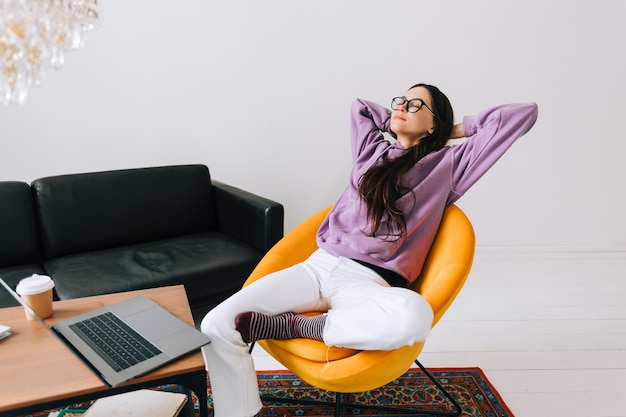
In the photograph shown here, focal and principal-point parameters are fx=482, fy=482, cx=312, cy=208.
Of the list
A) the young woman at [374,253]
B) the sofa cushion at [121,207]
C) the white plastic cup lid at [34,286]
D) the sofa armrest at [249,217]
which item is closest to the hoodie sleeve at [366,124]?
the young woman at [374,253]

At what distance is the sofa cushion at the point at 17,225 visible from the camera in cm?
216

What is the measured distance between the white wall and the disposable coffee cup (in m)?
1.48

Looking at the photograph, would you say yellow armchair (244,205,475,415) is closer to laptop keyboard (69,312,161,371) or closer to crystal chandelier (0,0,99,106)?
laptop keyboard (69,312,161,371)

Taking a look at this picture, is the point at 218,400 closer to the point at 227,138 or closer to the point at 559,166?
the point at 227,138

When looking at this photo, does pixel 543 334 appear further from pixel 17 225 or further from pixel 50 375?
pixel 17 225

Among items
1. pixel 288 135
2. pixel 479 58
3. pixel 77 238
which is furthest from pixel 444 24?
pixel 77 238

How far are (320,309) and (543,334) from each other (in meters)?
1.29

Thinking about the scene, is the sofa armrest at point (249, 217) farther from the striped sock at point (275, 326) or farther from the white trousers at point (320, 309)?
the striped sock at point (275, 326)

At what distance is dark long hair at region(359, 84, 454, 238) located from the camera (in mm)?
1731

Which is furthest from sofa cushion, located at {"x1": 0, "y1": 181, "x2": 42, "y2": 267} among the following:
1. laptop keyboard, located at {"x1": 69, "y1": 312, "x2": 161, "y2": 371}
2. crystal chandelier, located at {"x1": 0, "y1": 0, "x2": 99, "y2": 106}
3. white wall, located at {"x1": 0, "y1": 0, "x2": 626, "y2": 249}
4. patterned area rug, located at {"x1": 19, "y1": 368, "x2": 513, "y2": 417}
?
crystal chandelier, located at {"x1": 0, "y1": 0, "x2": 99, "y2": 106}

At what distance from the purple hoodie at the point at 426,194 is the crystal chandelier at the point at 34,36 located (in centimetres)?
108

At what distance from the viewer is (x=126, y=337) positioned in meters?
1.34

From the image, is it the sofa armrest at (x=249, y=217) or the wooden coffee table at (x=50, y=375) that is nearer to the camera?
the wooden coffee table at (x=50, y=375)

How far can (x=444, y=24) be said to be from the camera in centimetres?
293
